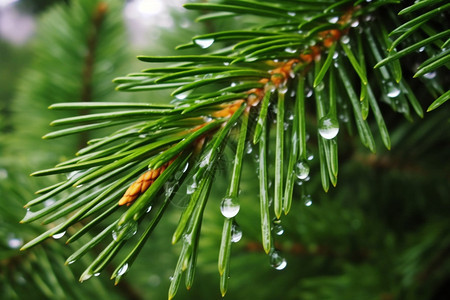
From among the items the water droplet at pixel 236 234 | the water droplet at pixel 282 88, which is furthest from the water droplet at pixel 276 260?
the water droplet at pixel 282 88

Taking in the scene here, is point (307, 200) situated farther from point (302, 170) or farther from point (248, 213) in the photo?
point (248, 213)

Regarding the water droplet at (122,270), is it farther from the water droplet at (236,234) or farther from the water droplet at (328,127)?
the water droplet at (328,127)

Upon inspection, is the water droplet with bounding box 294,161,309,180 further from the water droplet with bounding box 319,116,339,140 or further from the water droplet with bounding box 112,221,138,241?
the water droplet with bounding box 112,221,138,241

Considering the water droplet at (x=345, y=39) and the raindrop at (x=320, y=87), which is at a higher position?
the water droplet at (x=345, y=39)

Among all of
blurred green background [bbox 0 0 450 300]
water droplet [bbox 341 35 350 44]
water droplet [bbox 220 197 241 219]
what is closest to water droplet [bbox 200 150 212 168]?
water droplet [bbox 220 197 241 219]

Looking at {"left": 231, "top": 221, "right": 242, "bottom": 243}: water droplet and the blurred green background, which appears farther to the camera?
the blurred green background
